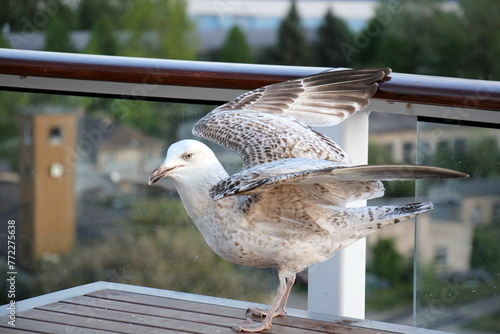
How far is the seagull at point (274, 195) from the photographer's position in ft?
5.41

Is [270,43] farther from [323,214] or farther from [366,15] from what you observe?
[323,214]

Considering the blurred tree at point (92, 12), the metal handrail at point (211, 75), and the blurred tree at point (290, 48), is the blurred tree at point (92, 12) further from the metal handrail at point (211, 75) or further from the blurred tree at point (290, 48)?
the metal handrail at point (211, 75)

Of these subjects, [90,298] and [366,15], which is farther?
[366,15]

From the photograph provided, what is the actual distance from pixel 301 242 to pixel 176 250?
0.69 metres

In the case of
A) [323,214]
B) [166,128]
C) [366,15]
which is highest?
[366,15]

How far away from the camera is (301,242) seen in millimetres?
1781

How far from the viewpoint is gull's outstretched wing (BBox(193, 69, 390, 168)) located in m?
1.90

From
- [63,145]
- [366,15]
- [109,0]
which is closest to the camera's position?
[63,145]

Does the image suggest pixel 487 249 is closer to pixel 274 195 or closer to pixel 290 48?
pixel 274 195

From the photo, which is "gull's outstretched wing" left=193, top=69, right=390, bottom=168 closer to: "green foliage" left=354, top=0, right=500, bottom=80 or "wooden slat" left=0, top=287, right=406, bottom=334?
"wooden slat" left=0, top=287, right=406, bottom=334

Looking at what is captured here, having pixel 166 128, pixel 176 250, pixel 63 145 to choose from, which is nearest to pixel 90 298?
pixel 176 250

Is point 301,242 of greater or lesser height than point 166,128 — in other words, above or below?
below

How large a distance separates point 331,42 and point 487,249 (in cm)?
2333

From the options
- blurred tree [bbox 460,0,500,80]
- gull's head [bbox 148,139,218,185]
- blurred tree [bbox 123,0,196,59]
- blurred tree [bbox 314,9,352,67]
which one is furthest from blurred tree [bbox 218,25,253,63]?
gull's head [bbox 148,139,218,185]
